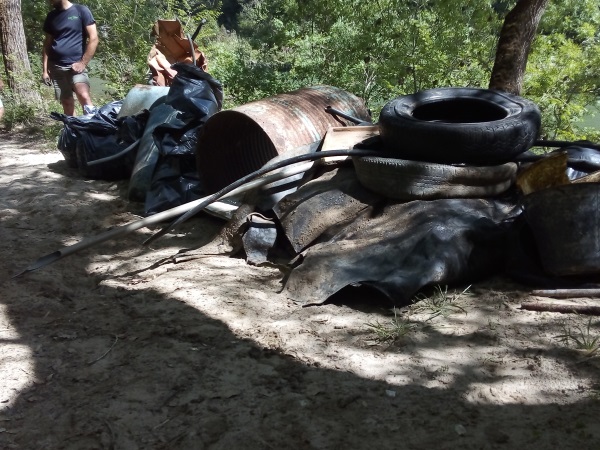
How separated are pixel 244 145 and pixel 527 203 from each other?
316 cm

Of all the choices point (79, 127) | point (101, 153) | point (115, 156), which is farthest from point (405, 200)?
point (79, 127)

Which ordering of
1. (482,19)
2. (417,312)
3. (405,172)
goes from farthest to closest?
1. (482,19)
2. (405,172)
3. (417,312)

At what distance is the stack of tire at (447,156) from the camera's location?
3.80 meters

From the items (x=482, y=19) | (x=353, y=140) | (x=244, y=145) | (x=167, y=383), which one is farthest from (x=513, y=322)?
(x=482, y=19)

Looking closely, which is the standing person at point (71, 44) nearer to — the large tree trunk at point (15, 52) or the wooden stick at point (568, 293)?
the large tree trunk at point (15, 52)

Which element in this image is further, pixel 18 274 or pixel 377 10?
pixel 377 10

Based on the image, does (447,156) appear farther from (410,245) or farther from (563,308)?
(563,308)

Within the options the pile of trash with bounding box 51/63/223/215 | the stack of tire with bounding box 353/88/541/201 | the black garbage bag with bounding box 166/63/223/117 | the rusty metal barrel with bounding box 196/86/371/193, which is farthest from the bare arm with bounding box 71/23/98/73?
the stack of tire with bounding box 353/88/541/201

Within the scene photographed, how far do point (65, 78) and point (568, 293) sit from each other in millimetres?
6969

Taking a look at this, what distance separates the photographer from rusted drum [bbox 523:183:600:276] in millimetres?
3227

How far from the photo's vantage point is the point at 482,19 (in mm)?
9695

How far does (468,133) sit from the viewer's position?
3.77 metres

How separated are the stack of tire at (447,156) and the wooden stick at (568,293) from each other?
825 mm

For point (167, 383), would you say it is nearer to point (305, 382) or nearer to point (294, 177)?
point (305, 382)
